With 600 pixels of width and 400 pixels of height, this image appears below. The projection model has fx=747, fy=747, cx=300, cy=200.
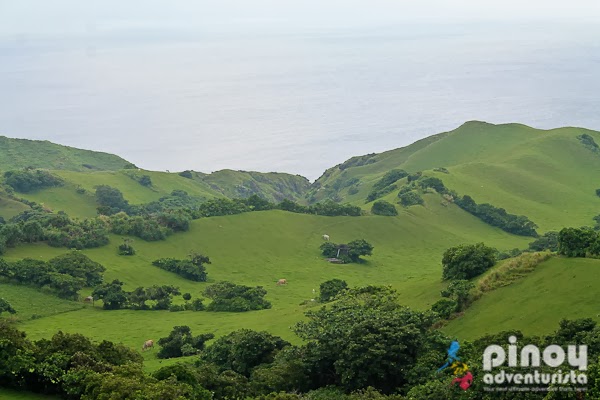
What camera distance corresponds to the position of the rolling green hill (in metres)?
32.6

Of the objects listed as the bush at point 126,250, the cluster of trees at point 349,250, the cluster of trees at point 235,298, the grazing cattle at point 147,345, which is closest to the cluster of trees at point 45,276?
the cluster of trees at point 235,298

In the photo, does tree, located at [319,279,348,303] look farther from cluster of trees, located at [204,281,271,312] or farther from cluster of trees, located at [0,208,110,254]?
cluster of trees, located at [0,208,110,254]

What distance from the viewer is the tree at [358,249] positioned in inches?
2827

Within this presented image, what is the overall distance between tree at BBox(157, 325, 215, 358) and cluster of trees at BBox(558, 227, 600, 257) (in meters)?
18.5

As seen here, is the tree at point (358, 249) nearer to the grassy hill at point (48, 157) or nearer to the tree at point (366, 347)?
the tree at point (366, 347)

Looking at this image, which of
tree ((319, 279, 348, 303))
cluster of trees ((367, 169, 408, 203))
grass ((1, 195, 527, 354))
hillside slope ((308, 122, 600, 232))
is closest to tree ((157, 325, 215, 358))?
grass ((1, 195, 527, 354))

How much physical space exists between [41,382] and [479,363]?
43.8 ft

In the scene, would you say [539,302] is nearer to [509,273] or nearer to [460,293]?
[509,273]

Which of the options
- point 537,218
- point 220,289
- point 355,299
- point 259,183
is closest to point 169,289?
point 220,289

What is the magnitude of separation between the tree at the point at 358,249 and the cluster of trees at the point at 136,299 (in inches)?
919

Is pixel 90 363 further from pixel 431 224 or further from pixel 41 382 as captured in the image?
pixel 431 224

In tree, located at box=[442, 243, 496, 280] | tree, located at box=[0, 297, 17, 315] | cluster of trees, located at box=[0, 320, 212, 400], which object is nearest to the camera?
cluster of trees, located at box=[0, 320, 212, 400]

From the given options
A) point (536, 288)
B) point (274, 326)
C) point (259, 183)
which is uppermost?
point (259, 183)

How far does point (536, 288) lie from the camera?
104 feet
